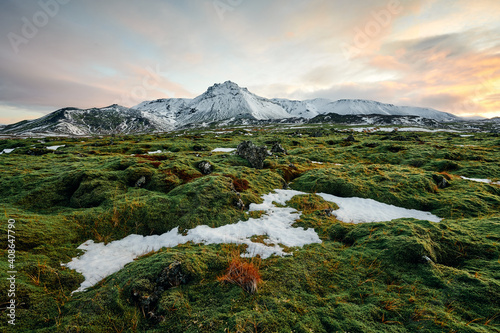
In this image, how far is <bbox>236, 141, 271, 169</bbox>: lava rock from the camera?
928 inches

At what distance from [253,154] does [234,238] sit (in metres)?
15.2

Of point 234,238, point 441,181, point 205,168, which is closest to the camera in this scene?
point 234,238

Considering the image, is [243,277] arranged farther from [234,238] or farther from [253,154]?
[253,154]

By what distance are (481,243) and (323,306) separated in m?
7.82

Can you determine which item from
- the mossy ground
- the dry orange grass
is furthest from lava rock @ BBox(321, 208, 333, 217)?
the dry orange grass

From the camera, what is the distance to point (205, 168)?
62.5ft

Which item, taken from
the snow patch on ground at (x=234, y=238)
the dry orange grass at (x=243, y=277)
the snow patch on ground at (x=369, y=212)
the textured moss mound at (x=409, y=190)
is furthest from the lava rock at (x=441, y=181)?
the dry orange grass at (x=243, y=277)

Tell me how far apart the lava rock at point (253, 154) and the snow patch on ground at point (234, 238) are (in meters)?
9.82

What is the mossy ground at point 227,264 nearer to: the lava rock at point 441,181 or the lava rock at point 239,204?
the lava rock at point 239,204

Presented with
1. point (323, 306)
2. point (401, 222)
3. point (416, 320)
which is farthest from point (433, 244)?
point (323, 306)

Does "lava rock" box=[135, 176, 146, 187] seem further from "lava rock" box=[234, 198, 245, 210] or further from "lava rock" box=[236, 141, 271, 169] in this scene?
"lava rock" box=[236, 141, 271, 169]

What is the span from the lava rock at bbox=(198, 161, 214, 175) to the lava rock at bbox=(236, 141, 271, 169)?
5.97 m

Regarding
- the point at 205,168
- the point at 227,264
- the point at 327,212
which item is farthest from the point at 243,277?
the point at 205,168

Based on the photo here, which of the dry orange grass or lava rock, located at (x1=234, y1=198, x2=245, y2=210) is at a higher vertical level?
lava rock, located at (x1=234, y1=198, x2=245, y2=210)
